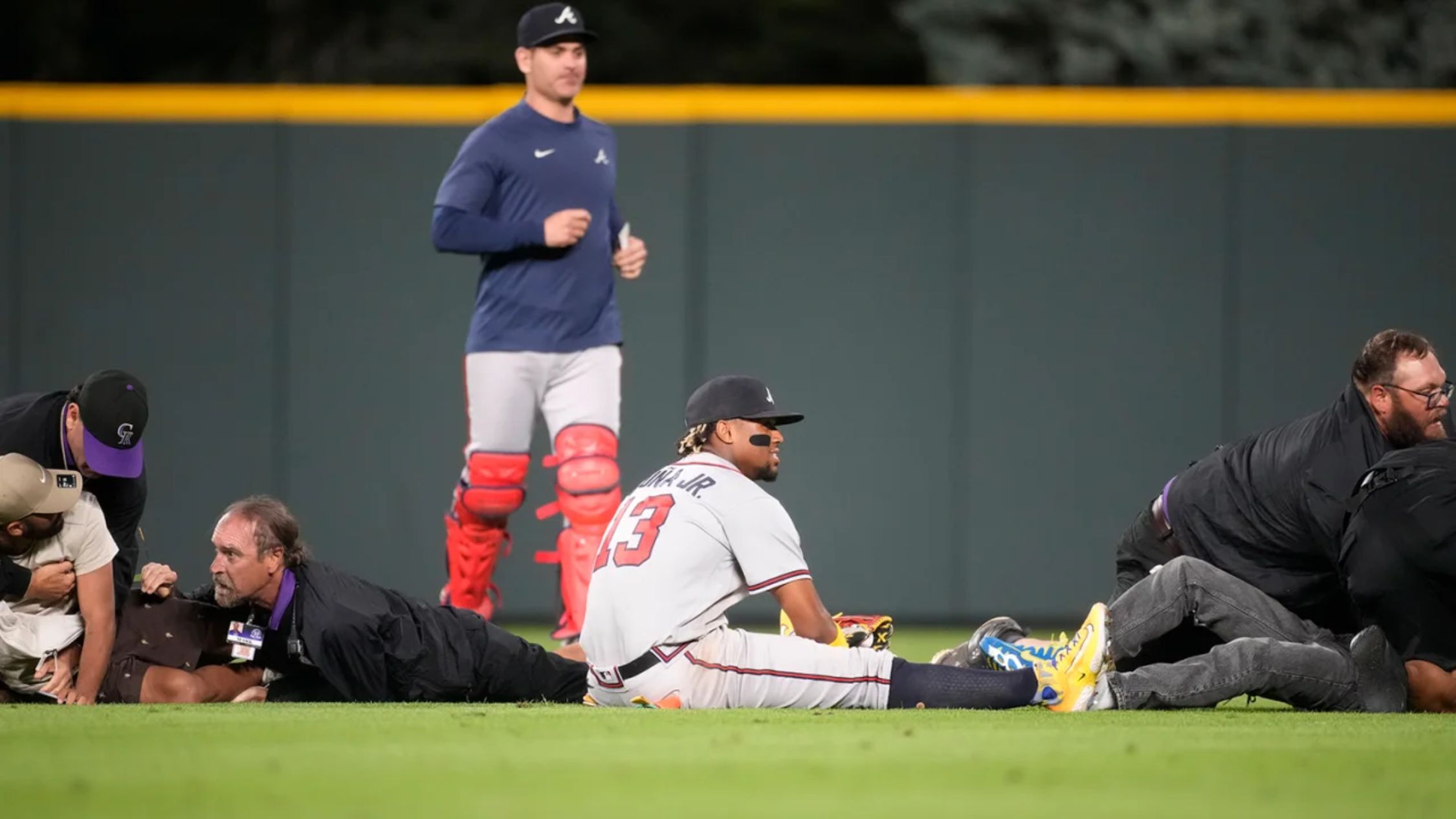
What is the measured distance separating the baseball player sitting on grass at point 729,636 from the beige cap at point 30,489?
5.72 ft

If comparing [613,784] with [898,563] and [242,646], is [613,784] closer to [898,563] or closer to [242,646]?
[242,646]

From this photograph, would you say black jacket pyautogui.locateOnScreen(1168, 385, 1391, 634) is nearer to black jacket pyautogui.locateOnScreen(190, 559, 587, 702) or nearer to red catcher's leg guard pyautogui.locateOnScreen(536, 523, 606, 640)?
black jacket pyautogui.locateOnScreen(190, 559, 587, 702)

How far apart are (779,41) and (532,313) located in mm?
8567

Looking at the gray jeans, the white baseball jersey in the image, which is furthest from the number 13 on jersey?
the gray jeans

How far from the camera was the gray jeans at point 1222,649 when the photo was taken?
6473mm

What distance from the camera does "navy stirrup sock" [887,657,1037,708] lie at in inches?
255

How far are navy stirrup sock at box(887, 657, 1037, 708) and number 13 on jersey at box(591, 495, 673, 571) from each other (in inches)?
34.8

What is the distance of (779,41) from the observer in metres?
17.0

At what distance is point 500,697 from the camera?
7098 millimetres

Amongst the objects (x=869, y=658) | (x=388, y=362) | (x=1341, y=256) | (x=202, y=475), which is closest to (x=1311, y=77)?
(x=1341, y=256)

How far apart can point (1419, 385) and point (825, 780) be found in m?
3.13

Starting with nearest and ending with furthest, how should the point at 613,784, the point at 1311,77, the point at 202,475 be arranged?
the point at 613,784, the point at 202,475, the point at 1311,77

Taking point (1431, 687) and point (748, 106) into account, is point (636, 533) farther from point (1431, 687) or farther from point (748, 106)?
point (748, 106)

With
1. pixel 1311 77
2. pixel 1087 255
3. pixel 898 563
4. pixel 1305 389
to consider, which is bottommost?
pixel 898 563
